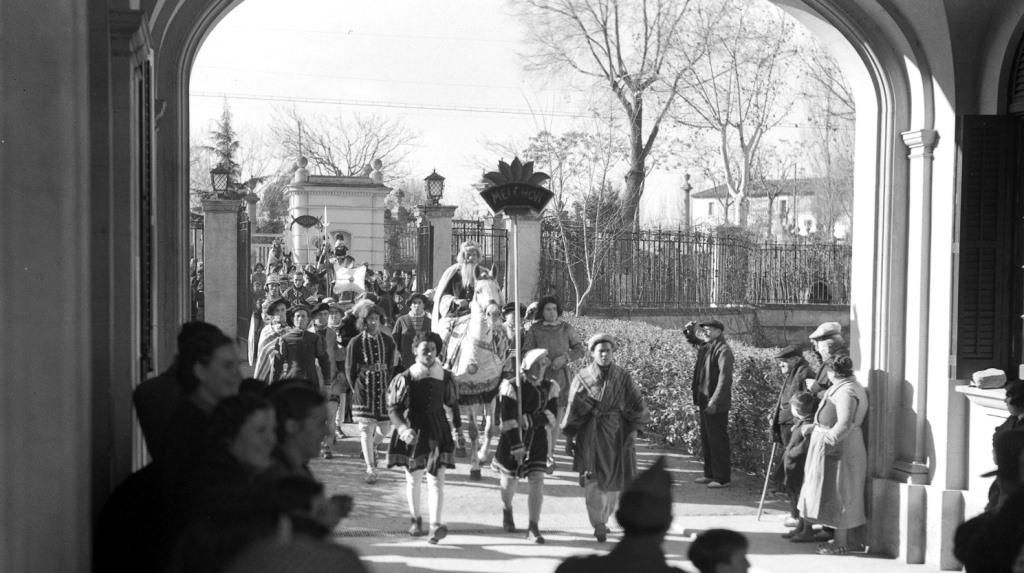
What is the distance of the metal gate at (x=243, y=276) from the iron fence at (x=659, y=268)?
5235 millimetres

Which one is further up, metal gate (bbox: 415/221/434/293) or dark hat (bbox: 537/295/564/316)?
metal gate (bbox: 415/221/434/293)

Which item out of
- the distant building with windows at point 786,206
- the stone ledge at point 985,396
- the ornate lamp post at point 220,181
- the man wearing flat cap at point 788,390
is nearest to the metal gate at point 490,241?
the ornate lamp post at point 220,181

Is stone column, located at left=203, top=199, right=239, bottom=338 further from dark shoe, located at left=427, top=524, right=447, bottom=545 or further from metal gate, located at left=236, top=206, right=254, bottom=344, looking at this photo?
dark shoe, located at left=427, top=524, right=447, bottom=545

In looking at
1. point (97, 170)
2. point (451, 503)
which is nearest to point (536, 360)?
point (451, 503)

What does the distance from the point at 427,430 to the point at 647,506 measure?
568 centimetres

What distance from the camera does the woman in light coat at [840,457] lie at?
9.12 meters

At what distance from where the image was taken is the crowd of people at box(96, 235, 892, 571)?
3666mm

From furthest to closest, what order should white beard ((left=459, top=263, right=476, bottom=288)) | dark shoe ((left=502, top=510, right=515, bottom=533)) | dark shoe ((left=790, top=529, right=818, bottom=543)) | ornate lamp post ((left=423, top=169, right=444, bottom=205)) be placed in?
ornate lamp post ((left=423, top=169, right=444, bottom=205))
white beard ((left=459, top=263, right=476, bottom=288))
dark shoe ((left=502, top=510, right=515, bottom=533))
dark shoe ((left=790, top=529, right=818, bottom=543))

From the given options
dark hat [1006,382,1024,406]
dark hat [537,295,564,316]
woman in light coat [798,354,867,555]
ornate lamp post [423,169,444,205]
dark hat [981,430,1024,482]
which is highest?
ornate lamp post [423,169,444,205]

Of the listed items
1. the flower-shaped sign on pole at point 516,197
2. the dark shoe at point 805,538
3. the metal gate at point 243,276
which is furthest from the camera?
the metal gate at point 243,276

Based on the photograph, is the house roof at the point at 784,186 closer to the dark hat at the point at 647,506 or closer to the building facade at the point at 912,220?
the building facade at the point at 912,220

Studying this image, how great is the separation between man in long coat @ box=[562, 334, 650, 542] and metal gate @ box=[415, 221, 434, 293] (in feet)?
41.8

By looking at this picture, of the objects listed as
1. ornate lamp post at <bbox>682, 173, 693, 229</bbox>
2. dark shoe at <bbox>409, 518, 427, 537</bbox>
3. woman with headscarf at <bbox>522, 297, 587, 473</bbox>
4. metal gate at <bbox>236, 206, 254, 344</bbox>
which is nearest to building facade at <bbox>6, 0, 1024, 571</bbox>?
dark shoe at <bbox>409, 518, 427, 537</bbox>

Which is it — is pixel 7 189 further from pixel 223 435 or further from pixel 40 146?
pixel 223 435
